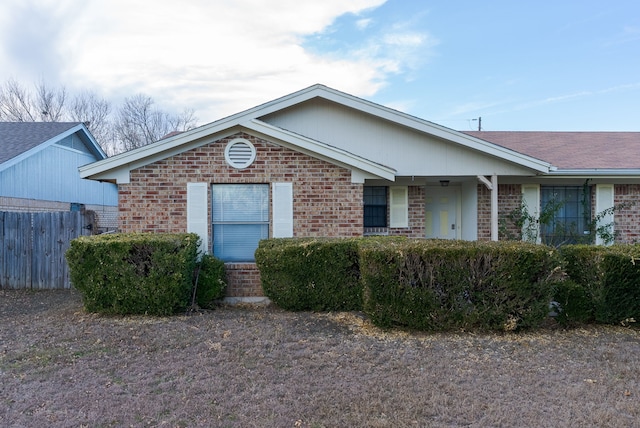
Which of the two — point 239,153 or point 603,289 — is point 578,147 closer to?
point 603,289

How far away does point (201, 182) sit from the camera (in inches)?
301

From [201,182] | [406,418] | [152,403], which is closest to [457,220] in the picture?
[201,182]

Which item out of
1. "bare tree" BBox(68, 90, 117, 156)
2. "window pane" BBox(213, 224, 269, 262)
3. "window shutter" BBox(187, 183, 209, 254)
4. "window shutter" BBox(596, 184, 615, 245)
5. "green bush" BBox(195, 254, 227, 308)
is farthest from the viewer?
"bare tree" BBox(68, 90, 117, 156)

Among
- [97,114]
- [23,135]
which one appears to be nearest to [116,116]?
[97,114]

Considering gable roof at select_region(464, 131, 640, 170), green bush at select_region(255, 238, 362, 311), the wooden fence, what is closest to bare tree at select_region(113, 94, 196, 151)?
the wooden fence

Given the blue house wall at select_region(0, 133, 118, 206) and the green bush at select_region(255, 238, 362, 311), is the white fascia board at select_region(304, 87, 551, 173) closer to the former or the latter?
the green bush at select_region(255, 238, 362, 311)

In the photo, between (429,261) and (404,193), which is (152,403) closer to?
(429,261)

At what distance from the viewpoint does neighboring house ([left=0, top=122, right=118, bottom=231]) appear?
42.1 feet

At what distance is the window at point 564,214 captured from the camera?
9.80 metres

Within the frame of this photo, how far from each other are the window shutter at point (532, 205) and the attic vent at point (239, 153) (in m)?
6.18

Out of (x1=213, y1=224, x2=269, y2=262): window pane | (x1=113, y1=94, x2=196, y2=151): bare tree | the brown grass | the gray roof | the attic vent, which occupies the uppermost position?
(x1=113, y1=94, x2=196, y2=151): bare tree

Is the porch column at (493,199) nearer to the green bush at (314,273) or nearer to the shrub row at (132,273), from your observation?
the green bush at (314,273)

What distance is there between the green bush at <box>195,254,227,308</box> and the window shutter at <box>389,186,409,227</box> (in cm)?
412

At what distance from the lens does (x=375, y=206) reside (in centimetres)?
973
